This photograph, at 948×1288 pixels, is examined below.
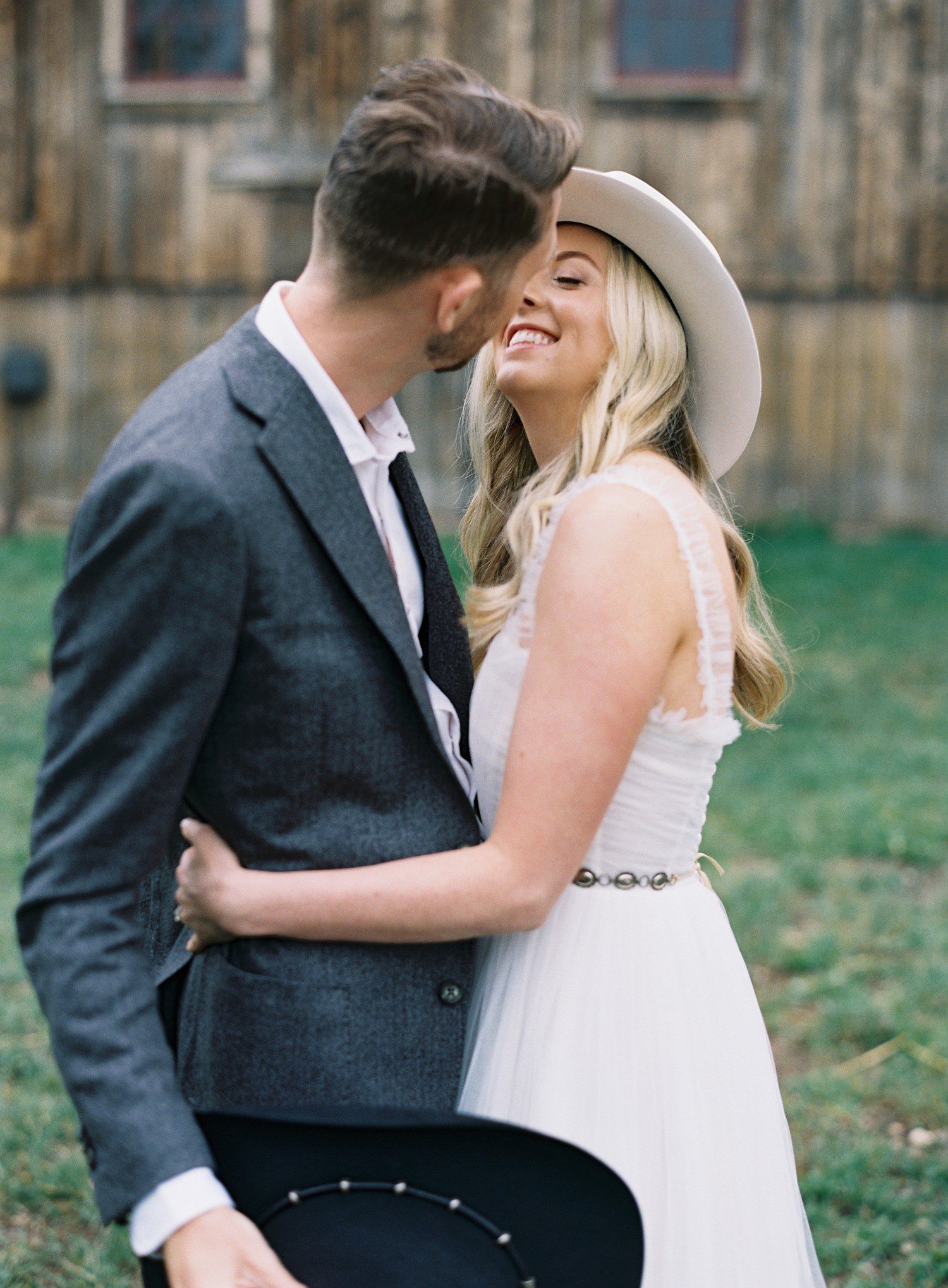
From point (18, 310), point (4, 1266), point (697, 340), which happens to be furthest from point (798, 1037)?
point (18, 310)

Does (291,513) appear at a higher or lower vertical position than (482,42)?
lower

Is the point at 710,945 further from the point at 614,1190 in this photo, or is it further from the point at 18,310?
the point at 18,310

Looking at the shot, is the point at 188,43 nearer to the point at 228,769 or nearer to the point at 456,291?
the point at 456,291

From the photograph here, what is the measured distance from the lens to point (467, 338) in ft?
6.23

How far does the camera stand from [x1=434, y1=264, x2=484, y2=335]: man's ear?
1.81m

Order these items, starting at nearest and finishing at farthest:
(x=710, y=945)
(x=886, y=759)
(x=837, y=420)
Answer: (x=710, y=945)
(x=886, y=759)
(x=837, y=420)

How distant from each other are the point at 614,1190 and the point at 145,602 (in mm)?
899

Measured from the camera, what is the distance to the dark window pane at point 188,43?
1142 cm

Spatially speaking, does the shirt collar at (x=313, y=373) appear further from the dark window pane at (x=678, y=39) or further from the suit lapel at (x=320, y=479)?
the dark window pane at (x=678, y=39)

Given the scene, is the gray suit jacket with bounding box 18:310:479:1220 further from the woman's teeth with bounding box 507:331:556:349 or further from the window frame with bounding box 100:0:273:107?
the window frame with bounding box 100:0:273:107

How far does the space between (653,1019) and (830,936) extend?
128 inches

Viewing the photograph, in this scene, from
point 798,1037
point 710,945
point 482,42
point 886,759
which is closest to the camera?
point 710,945

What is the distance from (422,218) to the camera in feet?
5.73

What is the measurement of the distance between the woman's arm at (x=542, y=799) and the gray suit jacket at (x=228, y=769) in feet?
0.16
